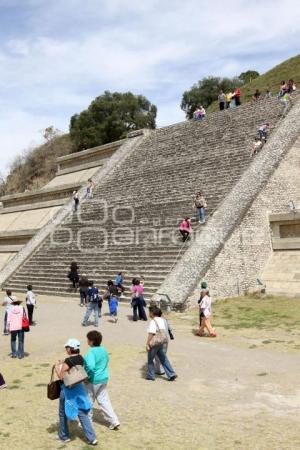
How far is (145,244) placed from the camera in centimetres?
1744

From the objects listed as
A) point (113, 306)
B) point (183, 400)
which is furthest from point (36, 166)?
point (183, 400)

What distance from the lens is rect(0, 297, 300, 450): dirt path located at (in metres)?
5.28

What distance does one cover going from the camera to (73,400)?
5258 millimetres

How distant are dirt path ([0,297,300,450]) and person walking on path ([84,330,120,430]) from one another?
19 centimetres

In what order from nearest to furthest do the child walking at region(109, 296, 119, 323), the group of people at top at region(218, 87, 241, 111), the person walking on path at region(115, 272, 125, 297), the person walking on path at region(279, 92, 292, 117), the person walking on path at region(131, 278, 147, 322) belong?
1. the person walking on path at region(131, 278, 147, 322)
2. the child walking at region(109, 296, 119, 323)
3. the person walking on path at region(115, 272, 125, 297)
4. the person walking on path at region(279, 92, 292, 117)
5. the group of people at top at region(218, 87, 241, 111)

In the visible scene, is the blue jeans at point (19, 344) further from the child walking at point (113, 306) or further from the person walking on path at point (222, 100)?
the person walking on path at point (222, 100)

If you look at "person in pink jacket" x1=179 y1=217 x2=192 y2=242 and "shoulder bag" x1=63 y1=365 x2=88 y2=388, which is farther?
"person in pink jacket" x1=179 y1=217 x2=192 y2=242

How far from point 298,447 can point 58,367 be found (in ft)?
8.82

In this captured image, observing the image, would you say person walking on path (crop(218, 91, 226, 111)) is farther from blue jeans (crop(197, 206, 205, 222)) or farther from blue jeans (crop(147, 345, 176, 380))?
blue jeans (crop(147, 345, 176, 380))

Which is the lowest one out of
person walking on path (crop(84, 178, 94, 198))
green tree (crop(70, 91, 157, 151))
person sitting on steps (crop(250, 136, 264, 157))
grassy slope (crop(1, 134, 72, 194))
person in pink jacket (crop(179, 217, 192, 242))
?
person in pink jacket (crop(179, 217, 192, 242))

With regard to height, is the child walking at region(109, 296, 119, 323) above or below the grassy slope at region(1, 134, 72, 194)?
below

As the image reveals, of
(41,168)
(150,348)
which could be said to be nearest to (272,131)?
(150,348)

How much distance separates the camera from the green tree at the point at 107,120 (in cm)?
4688

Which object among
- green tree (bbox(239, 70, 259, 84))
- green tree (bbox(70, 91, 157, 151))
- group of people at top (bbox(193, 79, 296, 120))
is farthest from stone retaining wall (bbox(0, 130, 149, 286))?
green tree (bbox(239, 70, 259, 84))
